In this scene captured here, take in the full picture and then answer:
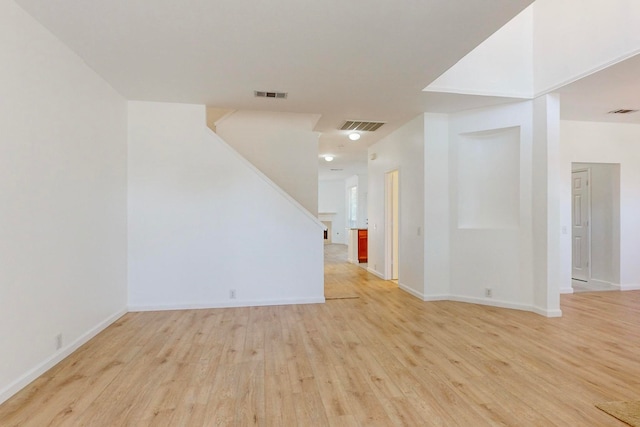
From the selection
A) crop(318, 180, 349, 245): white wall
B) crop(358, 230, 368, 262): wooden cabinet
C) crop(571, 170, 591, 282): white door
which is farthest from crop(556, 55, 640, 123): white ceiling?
crop(318, 180, 349, 245): white wall

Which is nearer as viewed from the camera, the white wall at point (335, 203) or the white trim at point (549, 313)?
the white trim at point (549, 313)

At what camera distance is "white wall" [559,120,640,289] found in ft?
17.4

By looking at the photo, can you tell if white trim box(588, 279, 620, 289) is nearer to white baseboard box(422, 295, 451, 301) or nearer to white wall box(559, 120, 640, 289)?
white wall box(559, 120, 640, 289)

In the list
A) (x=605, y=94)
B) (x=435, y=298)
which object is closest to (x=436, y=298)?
(x=435, y=298)

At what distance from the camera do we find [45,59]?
2619mm

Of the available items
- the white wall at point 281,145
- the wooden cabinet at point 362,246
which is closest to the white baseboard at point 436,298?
the white wall at point 281,145

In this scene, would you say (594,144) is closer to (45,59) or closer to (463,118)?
(463,118)

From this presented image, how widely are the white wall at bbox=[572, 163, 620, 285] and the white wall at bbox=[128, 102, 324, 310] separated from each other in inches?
206

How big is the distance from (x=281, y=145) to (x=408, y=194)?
2403mm

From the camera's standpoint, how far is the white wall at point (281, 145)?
18.4ft

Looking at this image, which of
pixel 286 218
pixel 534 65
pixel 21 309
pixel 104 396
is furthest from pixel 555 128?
pixel 21 309

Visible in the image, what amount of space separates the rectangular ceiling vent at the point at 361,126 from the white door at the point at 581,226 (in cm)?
420

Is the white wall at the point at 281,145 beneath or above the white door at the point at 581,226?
above

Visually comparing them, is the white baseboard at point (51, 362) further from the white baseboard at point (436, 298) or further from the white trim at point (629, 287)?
the white trim at point (629, 287)
